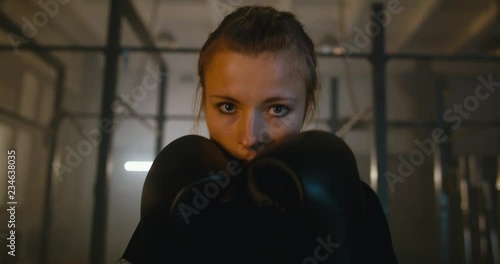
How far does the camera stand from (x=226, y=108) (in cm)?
58

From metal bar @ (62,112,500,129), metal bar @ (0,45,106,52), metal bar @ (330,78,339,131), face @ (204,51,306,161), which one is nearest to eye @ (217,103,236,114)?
face @ (204,51,306,161)

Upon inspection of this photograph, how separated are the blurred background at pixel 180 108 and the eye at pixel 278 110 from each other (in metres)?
0.23

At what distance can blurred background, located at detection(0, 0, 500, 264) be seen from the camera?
112cm

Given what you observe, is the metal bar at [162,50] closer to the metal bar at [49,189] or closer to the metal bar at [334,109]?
the metal bar at [49,189]

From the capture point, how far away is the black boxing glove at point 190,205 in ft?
1.26

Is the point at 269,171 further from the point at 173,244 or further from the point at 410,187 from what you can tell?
the point at 410,187

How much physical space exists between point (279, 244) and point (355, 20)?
2.11 metres

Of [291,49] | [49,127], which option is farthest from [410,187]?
[291,49]

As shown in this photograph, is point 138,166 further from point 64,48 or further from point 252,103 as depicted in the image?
point 64,48

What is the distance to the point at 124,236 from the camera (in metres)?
0.68

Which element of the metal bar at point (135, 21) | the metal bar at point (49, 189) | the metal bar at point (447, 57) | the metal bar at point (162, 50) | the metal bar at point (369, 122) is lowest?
the metal bar at point (49, 189)

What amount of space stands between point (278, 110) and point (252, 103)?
0.13ft

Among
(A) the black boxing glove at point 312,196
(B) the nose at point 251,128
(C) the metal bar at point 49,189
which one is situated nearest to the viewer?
(A) the black boxing glove at point 312,196

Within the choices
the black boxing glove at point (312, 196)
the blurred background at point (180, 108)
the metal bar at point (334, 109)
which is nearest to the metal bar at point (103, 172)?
the blurred background at point (180, 108)
